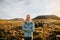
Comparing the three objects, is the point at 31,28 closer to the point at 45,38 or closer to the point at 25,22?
the point at 25,22

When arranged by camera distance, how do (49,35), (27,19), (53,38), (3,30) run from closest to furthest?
(27,19), (53,38), (49,35), (3,30)

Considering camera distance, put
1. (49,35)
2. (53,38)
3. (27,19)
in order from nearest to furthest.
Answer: (27,19), (53,38), (49,35)

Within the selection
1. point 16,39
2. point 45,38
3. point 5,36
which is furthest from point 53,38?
point 5,36

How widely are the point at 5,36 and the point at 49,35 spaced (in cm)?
319

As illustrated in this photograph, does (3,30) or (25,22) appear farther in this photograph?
(3,30)

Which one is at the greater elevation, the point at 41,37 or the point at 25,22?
the point at 25,22

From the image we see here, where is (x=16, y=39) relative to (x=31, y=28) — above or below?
below

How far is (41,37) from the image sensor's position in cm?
1420

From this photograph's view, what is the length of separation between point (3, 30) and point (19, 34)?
1847 millimetres

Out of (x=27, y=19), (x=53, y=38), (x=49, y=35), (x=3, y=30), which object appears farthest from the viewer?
(x=3, y=30)

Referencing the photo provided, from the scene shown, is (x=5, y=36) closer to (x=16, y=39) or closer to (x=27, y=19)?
(x=16, y=39)

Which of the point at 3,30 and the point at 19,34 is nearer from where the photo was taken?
the point at 19,34

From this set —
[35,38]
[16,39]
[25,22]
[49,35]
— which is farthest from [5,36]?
[25,22]

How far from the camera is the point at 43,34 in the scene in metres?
15.1
